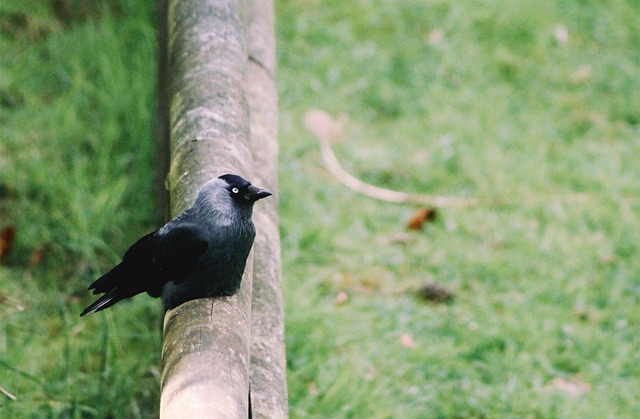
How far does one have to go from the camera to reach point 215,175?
209 cm

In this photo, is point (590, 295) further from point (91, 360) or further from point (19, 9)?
point (19, 9)

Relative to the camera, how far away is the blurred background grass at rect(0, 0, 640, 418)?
3.31 metres

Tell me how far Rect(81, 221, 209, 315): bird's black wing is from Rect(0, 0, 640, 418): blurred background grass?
581 mm

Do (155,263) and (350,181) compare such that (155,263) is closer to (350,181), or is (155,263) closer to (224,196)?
(224,196)

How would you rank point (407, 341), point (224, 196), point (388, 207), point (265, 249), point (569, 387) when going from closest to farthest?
1. point (224, 196)
2. point (265, 249)
3. point (569, 387)
4. point (407, 341)
5. point (388, 207)

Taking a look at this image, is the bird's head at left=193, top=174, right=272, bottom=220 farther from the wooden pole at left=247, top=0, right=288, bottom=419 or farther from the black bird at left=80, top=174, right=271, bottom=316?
the wooden pole at left=247, top=0, right=288, bottom=419

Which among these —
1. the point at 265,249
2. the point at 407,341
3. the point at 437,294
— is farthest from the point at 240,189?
the point at 437,294

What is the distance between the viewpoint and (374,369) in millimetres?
3418

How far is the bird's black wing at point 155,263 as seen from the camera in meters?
2.09

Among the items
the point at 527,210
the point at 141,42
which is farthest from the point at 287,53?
the point at 527,210

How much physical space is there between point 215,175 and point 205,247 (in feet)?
0.57

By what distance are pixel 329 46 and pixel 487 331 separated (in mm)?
2830

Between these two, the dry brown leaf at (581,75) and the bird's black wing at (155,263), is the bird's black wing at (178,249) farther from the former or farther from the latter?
the dry brown leaf at (581,75)

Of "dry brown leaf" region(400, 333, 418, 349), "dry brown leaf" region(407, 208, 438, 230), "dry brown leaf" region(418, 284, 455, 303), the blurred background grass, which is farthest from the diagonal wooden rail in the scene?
"dry brown leaf" region(407, 208, 438, 230)
